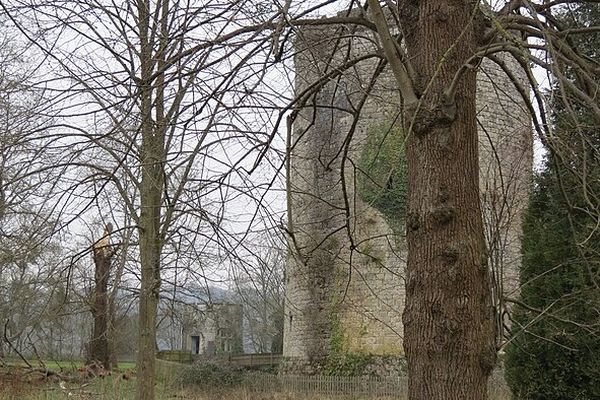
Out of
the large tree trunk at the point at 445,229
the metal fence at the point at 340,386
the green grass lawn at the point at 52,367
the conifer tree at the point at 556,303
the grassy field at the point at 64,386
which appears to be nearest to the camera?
the large tree trunk at the point at 445,229

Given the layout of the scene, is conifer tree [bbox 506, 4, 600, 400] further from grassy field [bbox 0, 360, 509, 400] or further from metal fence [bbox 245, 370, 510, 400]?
metal fence [bbox 245, 370, 510, 400]

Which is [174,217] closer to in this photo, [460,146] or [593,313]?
[593,313]

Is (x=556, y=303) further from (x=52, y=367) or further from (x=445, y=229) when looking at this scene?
(x=52, y=367)

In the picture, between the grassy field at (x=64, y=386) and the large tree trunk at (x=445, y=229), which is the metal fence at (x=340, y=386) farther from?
the large tree trunk at (x=445, y=229)

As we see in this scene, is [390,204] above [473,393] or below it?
above

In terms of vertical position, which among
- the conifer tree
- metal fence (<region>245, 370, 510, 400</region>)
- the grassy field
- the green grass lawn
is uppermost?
the conifer tree

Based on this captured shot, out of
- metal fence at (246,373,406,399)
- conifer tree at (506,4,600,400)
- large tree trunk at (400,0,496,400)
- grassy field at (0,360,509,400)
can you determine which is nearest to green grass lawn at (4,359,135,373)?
grassy field at (0,360,509,400)

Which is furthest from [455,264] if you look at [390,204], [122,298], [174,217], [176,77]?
[390,204]

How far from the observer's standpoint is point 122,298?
8.59 m

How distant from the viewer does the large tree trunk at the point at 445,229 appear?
2.76m

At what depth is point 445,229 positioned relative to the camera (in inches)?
113

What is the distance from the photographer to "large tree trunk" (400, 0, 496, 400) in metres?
2.76

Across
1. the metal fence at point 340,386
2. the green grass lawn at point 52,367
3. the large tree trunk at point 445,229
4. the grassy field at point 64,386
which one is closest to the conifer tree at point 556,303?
the large tree trunk at point 445,229

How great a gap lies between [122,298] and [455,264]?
6.46 m
